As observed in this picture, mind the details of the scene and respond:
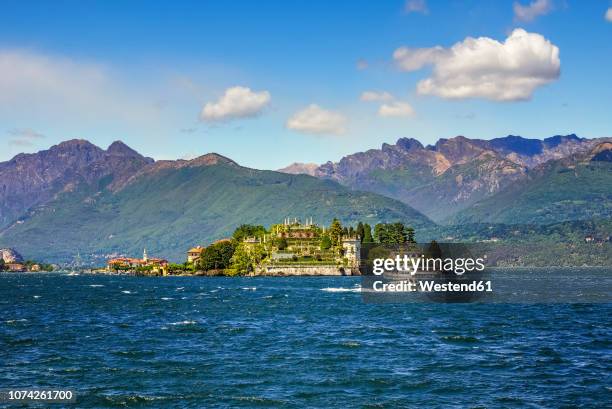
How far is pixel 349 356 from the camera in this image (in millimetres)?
67750

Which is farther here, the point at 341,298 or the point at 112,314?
the point at 341,298

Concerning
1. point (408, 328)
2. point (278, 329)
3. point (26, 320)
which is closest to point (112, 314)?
point (26, 320)

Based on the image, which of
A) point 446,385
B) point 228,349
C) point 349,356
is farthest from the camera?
point 228,349

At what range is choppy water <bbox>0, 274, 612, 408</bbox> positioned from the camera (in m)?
51.7

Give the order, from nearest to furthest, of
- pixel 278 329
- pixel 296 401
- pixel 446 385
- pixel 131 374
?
pixel 296 401 → pixel 446 385 → pixel 131 374 → pixel 278 329

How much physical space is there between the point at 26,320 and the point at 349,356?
2173 inches

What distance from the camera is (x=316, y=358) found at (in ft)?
219

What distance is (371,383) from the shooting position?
5600 cm

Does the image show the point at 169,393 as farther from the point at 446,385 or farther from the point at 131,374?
the point at 446,385

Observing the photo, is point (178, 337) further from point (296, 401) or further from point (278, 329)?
point (296, 401)

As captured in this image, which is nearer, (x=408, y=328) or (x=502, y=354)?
(x=502, y=354)

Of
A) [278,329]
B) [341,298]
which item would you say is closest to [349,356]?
[278,329]

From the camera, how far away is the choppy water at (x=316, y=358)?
5169cm

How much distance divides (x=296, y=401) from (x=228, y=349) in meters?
23.6
